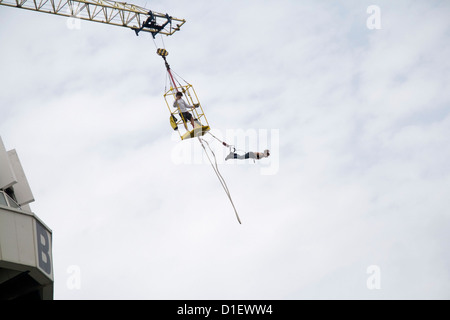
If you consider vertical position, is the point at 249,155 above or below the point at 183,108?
below

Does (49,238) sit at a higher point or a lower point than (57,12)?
lower

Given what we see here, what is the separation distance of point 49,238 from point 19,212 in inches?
131

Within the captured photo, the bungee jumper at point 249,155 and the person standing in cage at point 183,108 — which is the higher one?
the person standing in cage at point 183,108

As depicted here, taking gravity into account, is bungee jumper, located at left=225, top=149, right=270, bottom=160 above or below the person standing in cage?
below

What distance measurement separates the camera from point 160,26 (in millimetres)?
62906
